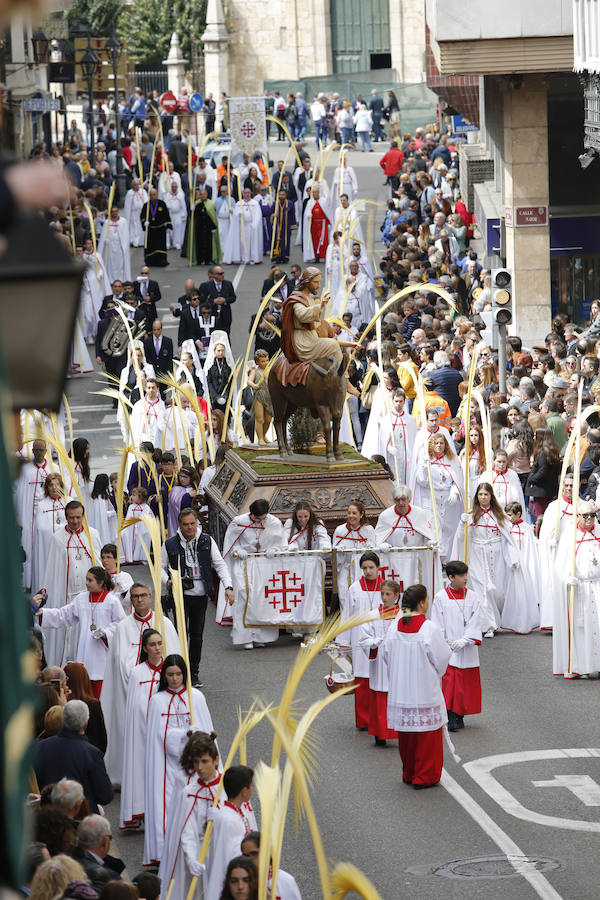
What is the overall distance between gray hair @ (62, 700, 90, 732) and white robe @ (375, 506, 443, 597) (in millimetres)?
7084

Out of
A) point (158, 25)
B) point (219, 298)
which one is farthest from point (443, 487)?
→ point (158, 25)

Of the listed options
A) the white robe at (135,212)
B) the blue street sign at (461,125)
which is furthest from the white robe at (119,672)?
the blue street sign at (461,125)

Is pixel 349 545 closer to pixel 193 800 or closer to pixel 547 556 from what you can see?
pixel 547 556

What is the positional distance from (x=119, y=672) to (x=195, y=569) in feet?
7.74

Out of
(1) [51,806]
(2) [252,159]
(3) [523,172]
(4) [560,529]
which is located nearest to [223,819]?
(1) [51,806]

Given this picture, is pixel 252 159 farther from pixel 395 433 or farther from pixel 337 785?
pixel 337 785

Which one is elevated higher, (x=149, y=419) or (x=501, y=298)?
(x=501, y=298)

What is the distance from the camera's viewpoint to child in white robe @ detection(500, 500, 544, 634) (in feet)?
54.2

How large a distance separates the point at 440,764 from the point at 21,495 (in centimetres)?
673

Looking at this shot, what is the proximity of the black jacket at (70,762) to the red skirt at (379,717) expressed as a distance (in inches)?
150

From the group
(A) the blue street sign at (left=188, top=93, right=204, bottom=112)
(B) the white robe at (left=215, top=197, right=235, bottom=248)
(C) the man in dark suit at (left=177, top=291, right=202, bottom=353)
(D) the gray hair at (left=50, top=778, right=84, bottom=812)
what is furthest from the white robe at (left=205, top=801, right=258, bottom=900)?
(A) the blue street sign at (left=188, top=93, right=204, bottom=112)

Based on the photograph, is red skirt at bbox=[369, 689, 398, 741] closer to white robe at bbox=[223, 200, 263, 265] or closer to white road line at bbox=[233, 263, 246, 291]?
white road line at bbox=[233, 263, 246, 291]

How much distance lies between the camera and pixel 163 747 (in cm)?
1072

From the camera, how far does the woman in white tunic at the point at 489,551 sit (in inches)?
643
